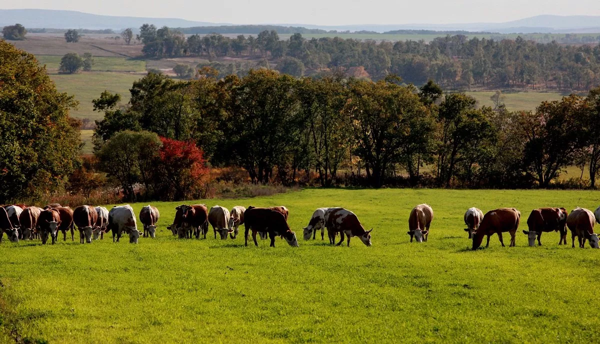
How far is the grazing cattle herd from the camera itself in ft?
90.9

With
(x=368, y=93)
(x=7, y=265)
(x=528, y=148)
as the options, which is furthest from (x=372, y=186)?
(x=7, y=265)

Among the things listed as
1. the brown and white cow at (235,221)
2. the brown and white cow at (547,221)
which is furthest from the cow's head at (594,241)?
the brown and white cow at (235,221)

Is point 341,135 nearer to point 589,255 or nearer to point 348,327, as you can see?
point 589,255

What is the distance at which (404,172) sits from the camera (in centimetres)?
8381

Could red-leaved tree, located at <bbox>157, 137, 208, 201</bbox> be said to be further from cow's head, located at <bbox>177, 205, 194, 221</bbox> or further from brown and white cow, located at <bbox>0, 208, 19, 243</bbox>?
brown and white cow, located at <bbox>0, 208, 19, 243</bbox>

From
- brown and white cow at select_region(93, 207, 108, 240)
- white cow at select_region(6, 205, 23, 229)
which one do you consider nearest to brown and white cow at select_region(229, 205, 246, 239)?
→ brown and white cow at select_region(93, 207, 108, 240)

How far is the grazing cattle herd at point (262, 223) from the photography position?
1091 inches

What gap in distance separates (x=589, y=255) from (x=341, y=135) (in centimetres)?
4871

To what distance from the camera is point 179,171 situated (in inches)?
2159

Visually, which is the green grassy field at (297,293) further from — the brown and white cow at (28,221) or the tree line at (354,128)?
the tree line at (354,128)

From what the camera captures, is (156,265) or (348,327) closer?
(348,327)

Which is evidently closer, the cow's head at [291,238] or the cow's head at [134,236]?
the cow's head at [291,238]

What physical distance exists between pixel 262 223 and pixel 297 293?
9031 mm

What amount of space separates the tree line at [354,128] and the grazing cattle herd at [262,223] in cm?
3412
